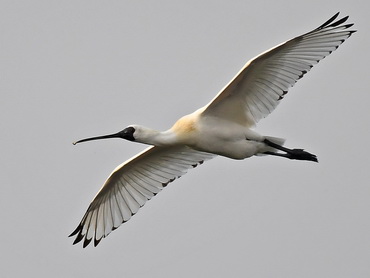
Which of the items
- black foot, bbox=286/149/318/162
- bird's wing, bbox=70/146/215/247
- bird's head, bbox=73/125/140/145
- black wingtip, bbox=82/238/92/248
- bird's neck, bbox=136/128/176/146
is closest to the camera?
bird's neck, bbox=136/128/176/146

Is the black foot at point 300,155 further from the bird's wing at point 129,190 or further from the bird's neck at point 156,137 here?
the bird's neck at point 156,137

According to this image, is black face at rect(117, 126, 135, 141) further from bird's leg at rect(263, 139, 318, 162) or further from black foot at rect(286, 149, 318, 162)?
black foot at rect(286, 149, 318, 162)

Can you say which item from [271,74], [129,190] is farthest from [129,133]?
[271,74]

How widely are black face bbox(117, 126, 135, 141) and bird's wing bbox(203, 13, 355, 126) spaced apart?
120 centimetres

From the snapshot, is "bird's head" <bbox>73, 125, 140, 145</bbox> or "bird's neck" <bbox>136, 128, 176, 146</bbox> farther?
"bird's head" <bbox>73, 125, 140, 145</bbox>

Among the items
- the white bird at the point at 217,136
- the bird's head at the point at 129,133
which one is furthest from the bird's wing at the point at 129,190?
the bird's head at the point at 129,133

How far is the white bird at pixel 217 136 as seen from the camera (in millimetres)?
17312

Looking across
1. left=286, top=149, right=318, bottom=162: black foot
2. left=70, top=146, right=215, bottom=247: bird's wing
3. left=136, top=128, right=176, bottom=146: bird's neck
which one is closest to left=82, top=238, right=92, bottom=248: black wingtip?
left=70, top=146, right=215, bottom=247: bird's wing

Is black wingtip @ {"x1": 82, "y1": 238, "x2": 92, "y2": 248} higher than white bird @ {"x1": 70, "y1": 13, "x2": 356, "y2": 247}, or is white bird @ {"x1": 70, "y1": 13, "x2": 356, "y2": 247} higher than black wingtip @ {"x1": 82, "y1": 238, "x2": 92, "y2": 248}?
white bird @ {"x1": 70, "y1": 13, "x2": 356, "y2": 247}

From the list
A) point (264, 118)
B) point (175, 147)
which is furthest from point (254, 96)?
point (175, 147)

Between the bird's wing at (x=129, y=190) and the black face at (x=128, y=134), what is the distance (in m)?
1.17

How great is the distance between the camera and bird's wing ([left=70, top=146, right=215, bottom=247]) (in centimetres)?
1942

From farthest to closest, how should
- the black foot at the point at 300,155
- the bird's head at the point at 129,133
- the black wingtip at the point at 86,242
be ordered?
the black wingtip at the point at 86,242 < the black foot at the point at 300,155 < the bird's head at the point at 129,133

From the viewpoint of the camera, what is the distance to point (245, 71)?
17.2 m
